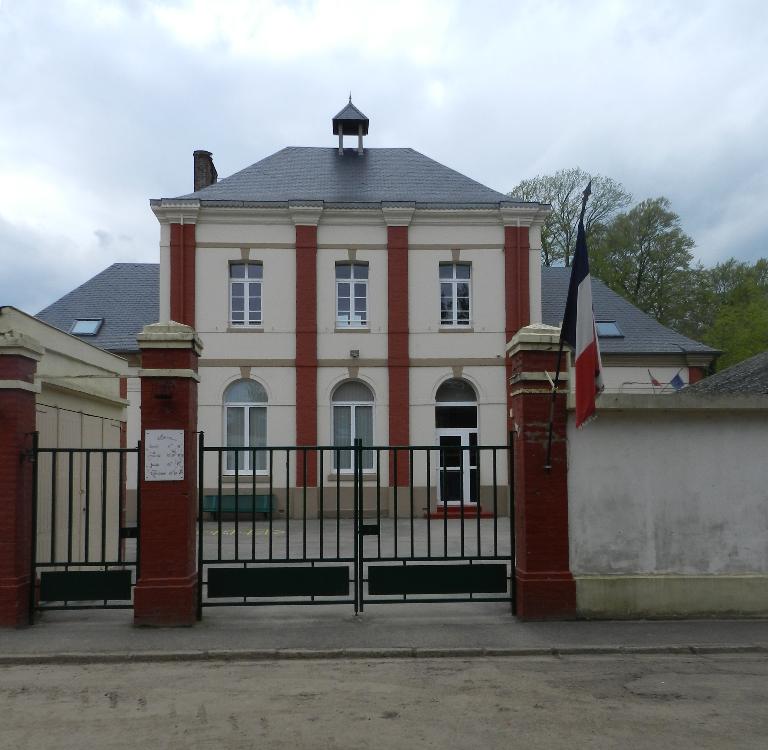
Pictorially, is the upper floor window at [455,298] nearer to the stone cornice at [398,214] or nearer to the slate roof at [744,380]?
the stone cornice at [398,214]

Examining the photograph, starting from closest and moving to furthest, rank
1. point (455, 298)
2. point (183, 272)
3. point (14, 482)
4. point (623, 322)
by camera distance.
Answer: point (14, 482) < point (183, 272) < point (455, 298) < point (623, 322)

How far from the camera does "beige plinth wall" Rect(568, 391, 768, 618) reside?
926 centimetres

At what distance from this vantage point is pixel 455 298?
25250 millimetres

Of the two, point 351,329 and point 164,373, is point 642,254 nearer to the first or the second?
point 351,329

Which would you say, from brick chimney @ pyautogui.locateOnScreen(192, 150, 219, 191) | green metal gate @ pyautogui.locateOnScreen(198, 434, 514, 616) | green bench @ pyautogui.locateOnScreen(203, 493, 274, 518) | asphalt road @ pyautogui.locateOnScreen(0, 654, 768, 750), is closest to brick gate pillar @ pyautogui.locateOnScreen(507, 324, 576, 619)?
green metal gate @ pyautogui.locateOnScreen(198, 434, 514, 616)

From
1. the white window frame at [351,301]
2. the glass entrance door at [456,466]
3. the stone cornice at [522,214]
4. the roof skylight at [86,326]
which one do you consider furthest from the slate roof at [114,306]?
the stone cornice at [522,214]

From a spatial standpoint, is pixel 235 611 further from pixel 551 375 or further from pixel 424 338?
pixel 424 338

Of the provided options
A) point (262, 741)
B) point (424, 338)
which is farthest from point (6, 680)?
point (424, 338)

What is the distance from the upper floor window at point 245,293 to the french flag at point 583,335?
17.2 meters

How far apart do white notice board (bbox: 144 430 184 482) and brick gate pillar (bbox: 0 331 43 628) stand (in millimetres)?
1336

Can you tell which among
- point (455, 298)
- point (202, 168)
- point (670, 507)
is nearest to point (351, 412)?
point (455, 298)

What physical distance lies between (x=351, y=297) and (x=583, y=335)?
676 inches

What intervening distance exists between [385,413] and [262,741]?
19034mm

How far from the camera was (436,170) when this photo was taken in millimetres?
27906
